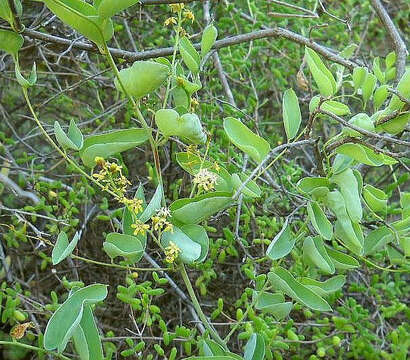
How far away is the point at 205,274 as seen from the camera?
4.02 ft

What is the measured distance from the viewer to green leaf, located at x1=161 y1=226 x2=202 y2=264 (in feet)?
2.50

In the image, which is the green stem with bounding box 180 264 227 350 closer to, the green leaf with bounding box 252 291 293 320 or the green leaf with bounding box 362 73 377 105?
the green leaf with bounding box 252 291 293 320

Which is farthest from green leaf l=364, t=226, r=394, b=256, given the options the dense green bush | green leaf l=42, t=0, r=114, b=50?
green leaf l=42, t=0, r=114, b=50

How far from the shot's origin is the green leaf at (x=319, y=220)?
79 cm

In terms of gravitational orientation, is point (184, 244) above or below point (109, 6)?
below

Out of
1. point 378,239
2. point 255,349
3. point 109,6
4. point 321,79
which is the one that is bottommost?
point 255,349

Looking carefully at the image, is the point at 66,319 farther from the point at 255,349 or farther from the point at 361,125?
the point at 361,125

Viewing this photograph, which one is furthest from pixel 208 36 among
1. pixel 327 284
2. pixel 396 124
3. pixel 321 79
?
pixel 327 284

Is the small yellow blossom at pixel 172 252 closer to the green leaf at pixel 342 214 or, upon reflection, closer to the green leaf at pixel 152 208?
the green leaf at pixel 152 208

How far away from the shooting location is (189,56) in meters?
0.83

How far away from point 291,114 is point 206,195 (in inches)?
6.6

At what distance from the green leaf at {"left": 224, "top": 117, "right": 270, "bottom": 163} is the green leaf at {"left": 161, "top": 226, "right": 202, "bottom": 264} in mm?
119

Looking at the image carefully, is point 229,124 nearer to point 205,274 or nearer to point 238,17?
point 205,274

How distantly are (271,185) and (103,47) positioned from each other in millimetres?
589
